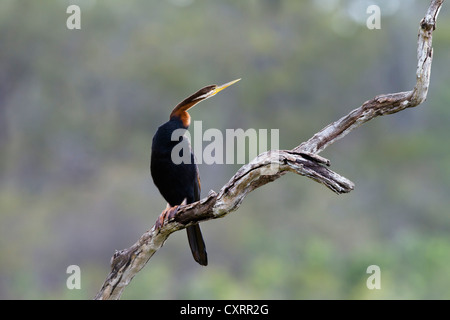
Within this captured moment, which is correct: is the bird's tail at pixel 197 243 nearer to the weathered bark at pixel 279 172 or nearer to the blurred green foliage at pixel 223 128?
the weathered bark at pixel 279 172

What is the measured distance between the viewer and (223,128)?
1553cm

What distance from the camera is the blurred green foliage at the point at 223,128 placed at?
48.1 ft

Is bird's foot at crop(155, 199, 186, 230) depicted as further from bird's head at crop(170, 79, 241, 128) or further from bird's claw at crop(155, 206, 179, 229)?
bird's head at crop(170, 79, 241, 128)

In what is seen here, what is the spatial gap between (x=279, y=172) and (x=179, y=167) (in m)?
1.17

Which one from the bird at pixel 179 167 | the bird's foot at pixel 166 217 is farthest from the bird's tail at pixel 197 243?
the bird's foot at pixel 166 217

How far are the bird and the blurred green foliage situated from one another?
9.06m

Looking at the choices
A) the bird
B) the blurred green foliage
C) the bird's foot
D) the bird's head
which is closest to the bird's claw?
the bird's foot

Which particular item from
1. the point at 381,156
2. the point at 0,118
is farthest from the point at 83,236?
the point at 381,156

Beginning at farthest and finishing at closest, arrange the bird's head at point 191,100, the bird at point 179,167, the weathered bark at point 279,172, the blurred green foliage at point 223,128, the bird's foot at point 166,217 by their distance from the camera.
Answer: the blurred green foliage at point 223,128
the bird at point 179,167
the bird's head at point 191,100
the bird's foot at point 166,217
the weathered bark at point 279,172

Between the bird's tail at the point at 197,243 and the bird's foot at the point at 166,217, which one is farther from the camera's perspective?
the bird's tail at the point at 197,243

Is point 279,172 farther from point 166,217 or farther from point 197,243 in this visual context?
point 197,243

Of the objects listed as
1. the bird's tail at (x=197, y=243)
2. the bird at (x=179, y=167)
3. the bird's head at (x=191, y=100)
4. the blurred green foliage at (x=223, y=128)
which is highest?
the blurred green foliage at (x=223, y=128)

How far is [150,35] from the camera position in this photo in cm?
1772

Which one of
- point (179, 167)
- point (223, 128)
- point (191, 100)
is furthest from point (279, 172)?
point (223, 128)
